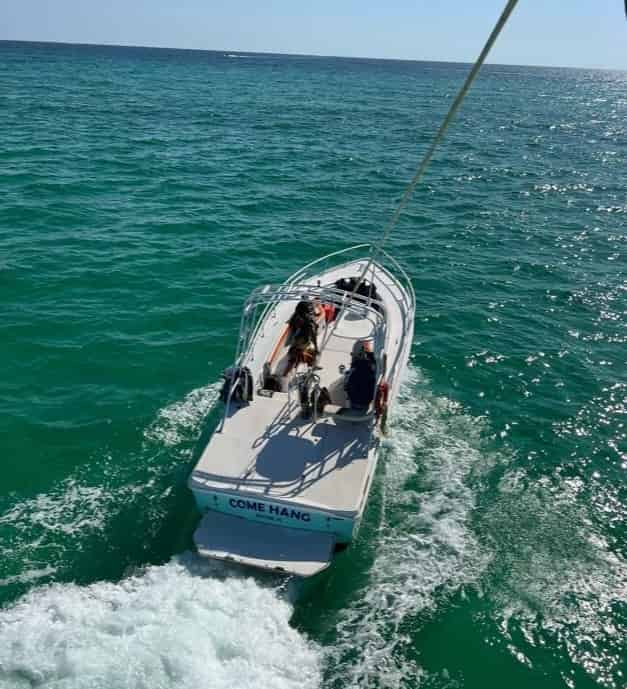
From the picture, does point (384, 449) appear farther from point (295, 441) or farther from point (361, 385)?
point (295, 441)

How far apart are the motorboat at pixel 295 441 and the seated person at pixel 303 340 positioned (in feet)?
0.09

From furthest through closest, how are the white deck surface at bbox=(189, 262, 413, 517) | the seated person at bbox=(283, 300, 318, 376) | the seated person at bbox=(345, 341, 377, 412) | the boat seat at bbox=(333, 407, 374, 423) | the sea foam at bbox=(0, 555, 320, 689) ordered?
the seated person at bbox=(283, 300, 318, 376), the seated person at bbox=(345, 341, 377, 412), the boat seat at bbox=(333, 407, 374, 423), the white deck surface at bbox=(189, 262, 413, 517), the sea foam at bbox=(0, 555, 320, 689)

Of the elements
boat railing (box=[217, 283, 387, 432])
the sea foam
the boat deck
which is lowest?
the sea foam

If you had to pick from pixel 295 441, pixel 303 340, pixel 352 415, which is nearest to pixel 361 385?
pixel 352 415

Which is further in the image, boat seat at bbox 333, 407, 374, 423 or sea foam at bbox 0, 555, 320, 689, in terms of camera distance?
boat seat at bbox 333, 407, 374, 423

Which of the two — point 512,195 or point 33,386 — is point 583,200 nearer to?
point 512,195

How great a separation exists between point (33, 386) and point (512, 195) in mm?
28586

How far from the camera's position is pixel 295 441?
11625mm

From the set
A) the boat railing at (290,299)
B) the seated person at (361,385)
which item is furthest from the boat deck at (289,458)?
the boat railing at (290,299)

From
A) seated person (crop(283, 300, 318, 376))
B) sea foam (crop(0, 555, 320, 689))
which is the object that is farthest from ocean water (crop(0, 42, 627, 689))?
seated person (crop(283, 300, 318, 376))

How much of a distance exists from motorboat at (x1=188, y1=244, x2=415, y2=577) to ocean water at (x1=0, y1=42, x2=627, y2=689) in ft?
2.71

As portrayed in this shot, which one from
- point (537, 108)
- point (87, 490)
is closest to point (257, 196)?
point (87, 490)

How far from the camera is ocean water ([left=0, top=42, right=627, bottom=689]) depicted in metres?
9.55

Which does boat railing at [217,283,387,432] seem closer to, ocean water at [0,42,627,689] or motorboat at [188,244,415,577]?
motorboat at [188,244,415,577]
